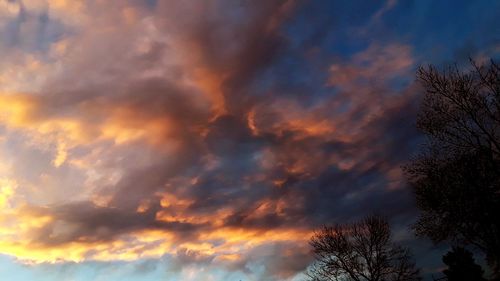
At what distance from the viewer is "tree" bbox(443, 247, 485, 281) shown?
61.2 metres

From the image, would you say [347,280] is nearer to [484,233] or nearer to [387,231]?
[387,231]

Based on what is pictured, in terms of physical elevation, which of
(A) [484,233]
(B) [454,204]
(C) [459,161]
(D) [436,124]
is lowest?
(A) [484,233]

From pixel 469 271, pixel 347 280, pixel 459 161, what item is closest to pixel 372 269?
pixel 347 280

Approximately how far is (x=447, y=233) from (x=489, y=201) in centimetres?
382

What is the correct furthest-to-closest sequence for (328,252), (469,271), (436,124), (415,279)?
(469,271)
(328,252)
(415,279)
(436,124)

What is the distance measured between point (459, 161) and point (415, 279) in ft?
89.0

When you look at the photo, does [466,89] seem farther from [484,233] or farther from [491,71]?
[484,233]

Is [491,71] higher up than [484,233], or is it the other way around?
[491,71]

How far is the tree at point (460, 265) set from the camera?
2408 inches

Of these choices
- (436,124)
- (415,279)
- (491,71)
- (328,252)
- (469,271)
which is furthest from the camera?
(469,271)

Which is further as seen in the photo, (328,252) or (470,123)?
(328,252)

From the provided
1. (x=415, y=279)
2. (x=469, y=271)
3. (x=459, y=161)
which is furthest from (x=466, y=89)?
(x=469, y=271)

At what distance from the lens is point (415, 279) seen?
167 ft

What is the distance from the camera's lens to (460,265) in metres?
62.9
